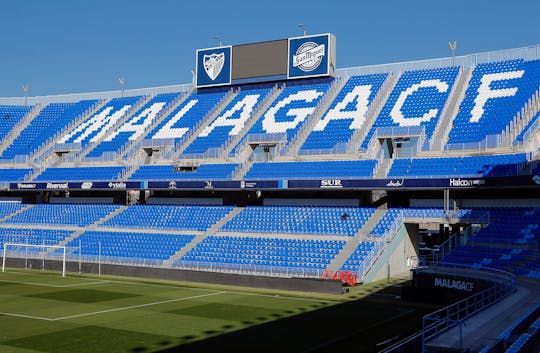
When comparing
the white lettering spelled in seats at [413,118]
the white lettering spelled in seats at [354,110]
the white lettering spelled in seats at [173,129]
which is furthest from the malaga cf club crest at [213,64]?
the white lettering spelled in seats at [413,118]

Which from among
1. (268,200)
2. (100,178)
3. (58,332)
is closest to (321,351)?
(58,332)

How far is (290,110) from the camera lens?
55.4 metres

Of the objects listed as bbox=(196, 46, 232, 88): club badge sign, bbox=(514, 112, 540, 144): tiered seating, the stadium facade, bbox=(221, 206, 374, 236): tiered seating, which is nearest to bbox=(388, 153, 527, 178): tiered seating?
the stadium facade

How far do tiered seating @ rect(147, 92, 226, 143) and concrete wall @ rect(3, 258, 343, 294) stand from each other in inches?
699

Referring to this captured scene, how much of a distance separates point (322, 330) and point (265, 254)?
1738 cm

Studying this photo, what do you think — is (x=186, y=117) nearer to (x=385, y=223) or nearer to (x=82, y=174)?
(x=82, y=174)

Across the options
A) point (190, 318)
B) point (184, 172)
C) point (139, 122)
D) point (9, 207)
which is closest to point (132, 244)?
point (184, 172)

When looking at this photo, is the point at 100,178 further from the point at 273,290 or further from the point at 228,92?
the point at 273,290

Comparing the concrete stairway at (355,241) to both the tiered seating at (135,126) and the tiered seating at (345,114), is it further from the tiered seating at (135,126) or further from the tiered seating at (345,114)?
the tiered seating at (135,126)

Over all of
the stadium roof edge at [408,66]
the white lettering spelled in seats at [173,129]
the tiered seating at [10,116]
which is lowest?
the white lettering spelled in seats at [173,129]

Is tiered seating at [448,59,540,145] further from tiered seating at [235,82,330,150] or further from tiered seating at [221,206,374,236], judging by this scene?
tiered seating at [235,82,330,150]

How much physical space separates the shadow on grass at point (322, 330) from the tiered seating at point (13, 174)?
129 feet

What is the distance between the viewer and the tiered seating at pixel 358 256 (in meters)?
36.3

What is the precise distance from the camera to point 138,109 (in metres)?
66.0
